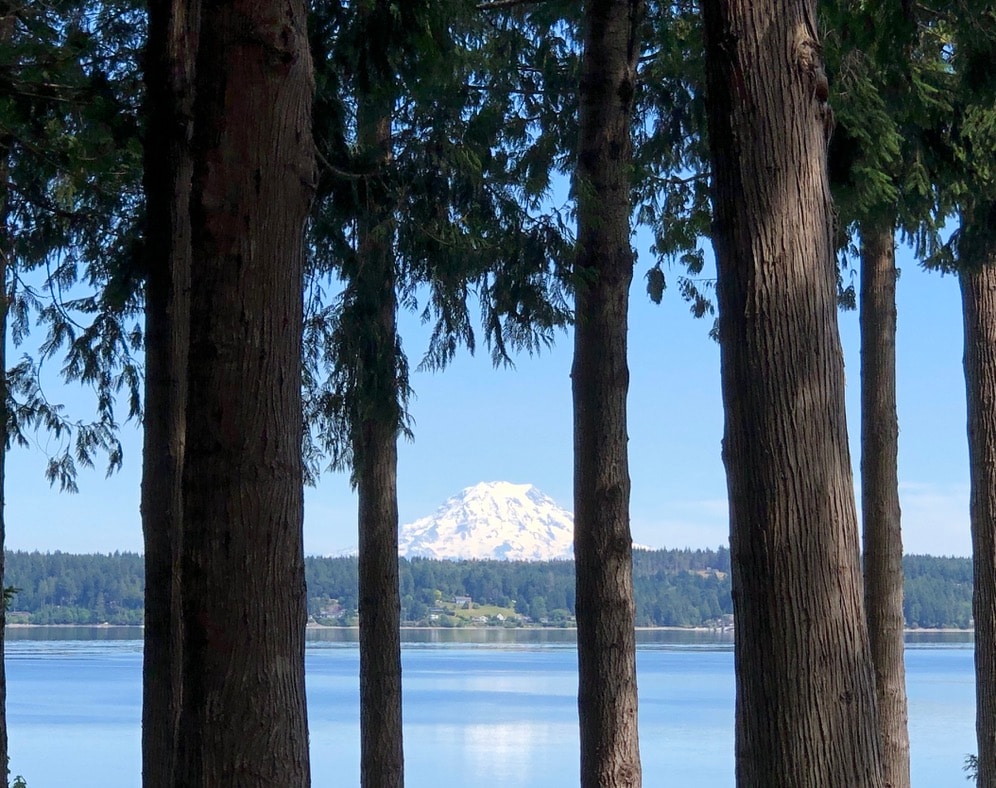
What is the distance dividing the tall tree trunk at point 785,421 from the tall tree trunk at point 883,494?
5.89 metres

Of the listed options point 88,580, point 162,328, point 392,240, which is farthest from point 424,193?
point 88,580

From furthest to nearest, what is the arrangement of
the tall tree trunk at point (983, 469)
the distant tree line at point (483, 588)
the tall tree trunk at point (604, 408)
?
1. the distant tree line at point (483, 588)
2. the tall tree trunk at point (983, 469)
3. the tall tree trunk at point (604, 408)

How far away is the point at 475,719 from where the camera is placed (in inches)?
1767

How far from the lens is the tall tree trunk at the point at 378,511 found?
8.42 metres

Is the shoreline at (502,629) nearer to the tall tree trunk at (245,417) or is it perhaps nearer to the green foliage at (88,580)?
the green foliage at (88,580)

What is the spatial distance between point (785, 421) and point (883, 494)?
23.1ft

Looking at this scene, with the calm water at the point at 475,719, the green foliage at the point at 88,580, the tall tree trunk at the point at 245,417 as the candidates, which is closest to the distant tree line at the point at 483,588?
the green foliage at the point at 88,580

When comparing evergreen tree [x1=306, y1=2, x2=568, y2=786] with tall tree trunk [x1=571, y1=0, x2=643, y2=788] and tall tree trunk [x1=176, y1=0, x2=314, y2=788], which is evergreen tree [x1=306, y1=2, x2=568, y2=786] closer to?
tall tree trunk [x1=571, y1=0, x2=643, y2=788]

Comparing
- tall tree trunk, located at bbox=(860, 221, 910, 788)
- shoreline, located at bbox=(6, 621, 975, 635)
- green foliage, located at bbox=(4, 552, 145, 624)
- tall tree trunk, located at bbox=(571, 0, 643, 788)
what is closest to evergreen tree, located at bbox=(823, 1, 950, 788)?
tall tree trunk, located at bbox=(860, 221, 910, 788)

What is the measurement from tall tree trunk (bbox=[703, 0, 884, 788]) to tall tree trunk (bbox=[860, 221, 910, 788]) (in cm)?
589

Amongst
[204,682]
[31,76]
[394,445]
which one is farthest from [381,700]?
[204,682]

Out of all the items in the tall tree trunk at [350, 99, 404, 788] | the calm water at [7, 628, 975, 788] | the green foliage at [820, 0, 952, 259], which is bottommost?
the calm water at [7, 628, 975, 788]

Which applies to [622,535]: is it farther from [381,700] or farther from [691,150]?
[691,150]

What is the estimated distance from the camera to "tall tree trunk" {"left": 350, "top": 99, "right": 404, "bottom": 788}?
842 cm
